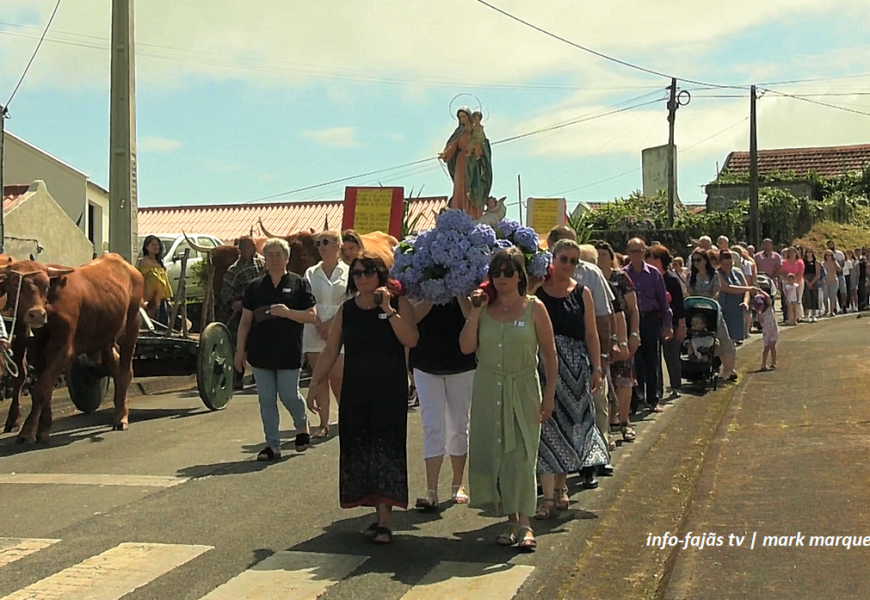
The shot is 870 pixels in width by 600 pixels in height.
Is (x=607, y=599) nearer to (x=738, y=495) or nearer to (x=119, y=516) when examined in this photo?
(x=738, y=495)

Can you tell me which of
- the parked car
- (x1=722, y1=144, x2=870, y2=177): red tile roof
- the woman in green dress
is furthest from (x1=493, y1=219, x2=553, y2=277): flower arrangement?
(x1=722, y1=144, x2=870, y2=177): red tile roof

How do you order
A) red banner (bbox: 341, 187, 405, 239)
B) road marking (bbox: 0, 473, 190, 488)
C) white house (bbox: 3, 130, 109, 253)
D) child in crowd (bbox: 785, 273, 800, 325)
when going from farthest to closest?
white house (bbox: 3, 130, 109, 253)
child in crowd (bbox: 785, 273, 800, 325)
red banner (bbox: 341, 187, 405, 239)
road marking (bbox: 0, 473, 190, 488)

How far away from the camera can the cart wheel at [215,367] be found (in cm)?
1255

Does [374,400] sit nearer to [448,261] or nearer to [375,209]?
[448,261]

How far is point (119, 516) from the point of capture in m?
7.77

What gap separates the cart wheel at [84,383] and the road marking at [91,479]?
3.63 m

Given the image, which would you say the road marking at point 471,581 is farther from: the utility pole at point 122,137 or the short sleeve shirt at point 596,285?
the utility pole at point 122,137

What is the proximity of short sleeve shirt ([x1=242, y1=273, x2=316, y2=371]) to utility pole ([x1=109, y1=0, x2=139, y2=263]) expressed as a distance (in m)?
7.70

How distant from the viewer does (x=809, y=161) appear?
4988 centimetres

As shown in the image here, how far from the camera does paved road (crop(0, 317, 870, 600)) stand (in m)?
6.17

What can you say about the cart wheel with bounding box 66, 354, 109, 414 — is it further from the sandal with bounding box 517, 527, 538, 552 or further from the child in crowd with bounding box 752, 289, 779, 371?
the child in crowd with bounding box 752, 289, 779, 371

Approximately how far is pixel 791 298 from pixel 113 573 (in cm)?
2103

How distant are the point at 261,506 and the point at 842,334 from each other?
15964 millimetres

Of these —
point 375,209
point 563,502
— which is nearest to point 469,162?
point 563,502
